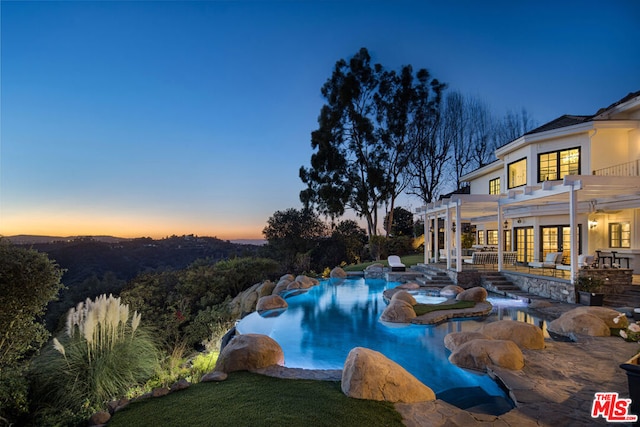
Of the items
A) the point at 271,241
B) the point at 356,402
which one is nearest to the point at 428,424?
the point at 356,402

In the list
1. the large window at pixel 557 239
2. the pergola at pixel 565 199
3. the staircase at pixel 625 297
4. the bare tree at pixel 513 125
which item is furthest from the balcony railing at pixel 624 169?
the bare tree at pixel 513 125

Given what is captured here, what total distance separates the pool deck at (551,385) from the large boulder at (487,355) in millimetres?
160

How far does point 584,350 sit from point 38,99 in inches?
608

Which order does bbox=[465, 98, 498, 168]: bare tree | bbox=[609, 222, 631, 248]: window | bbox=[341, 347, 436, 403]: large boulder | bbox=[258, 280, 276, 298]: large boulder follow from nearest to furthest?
bbox=[341, 347, 436, 403]: large boulder < bbox=[609, 222, 631, 248]: window < bbox=[258, 280, 276, 298]: large boulder < bbox=[465, 98, 498, 168]: bare tree

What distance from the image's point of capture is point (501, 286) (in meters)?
13.3

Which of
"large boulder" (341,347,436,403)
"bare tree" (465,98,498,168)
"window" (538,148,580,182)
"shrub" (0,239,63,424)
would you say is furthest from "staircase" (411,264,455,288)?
"bare tree" (465,98,498,168)

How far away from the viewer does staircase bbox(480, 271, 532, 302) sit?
39.8 feet

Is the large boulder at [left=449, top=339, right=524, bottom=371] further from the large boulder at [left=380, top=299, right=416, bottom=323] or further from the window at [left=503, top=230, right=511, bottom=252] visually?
the window at [left=503, top=230, right=511, bottom=252]

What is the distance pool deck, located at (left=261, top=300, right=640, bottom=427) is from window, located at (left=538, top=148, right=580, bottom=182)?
31.5 ft

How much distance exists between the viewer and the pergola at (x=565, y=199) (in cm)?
1026

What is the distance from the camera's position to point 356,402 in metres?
4.02

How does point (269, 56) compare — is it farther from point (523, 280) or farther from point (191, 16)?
point (523, 280)

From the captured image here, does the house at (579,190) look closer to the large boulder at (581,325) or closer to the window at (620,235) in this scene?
the window at (620,235)

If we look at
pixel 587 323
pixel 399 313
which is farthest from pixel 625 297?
pixel 399 313
